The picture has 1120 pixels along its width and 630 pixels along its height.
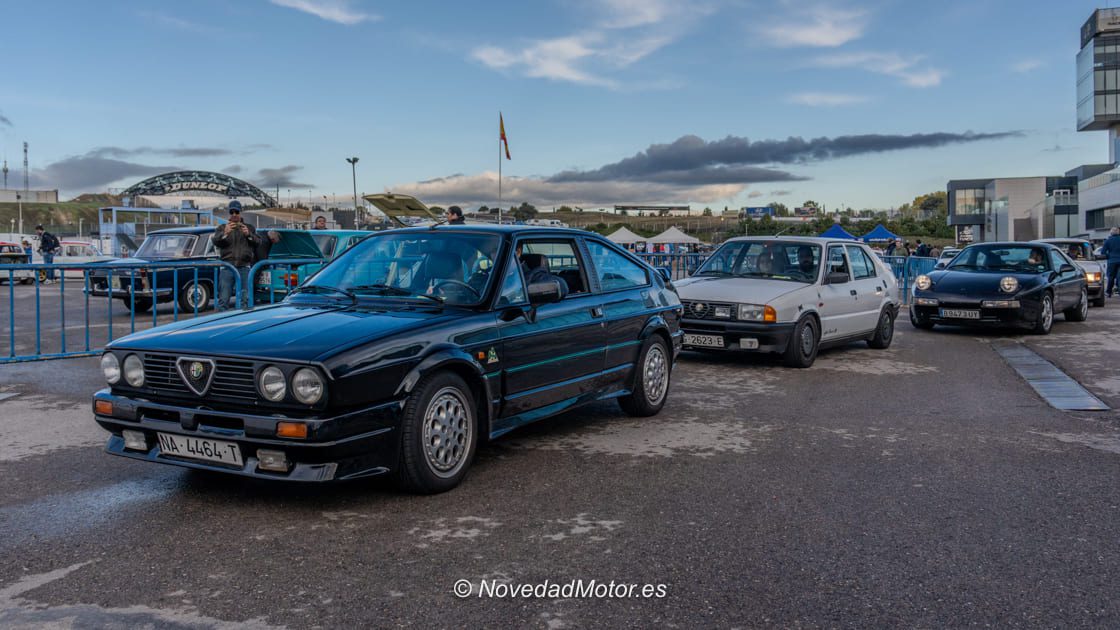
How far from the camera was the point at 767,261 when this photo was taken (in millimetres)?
10930

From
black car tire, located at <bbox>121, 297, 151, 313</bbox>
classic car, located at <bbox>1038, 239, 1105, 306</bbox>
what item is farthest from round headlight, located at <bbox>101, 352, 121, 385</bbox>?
classic car, located at <bbox>1038, 239, 1105, 306</bbox>

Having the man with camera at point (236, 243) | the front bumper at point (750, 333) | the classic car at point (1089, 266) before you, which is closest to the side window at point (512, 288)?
the front bumper at point (750, 333)

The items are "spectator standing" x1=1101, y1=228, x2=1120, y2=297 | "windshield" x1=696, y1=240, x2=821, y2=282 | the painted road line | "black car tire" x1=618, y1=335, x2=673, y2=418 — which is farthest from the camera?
"spectator standing" x1=1101, y1=228, x2=1120, y2=297

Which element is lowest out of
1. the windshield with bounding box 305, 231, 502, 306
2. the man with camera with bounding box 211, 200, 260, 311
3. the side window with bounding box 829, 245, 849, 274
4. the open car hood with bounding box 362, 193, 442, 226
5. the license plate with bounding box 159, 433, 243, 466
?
the license plate with bounding box 159, 433, 243, 466

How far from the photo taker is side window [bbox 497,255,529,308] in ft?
18.1

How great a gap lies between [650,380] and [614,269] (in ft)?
3.13

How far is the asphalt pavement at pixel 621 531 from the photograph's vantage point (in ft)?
11.0

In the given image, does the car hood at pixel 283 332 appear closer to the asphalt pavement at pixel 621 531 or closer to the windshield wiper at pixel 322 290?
the windshield wiper at pixel 322 290

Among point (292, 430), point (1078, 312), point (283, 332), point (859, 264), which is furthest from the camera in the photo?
point (1078, 312)

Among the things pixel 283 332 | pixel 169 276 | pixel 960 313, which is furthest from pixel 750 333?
pixel 169 276

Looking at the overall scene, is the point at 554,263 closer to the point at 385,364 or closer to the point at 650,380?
the point at 650,380

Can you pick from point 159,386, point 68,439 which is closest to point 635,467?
point 159,386

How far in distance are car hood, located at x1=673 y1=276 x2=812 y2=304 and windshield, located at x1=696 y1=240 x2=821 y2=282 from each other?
28 centimetres

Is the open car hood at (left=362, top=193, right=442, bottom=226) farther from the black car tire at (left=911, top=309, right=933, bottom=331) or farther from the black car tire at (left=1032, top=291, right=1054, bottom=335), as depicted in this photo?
the black car tire at (left=1032, top=291, right=1054, bottom=335)
